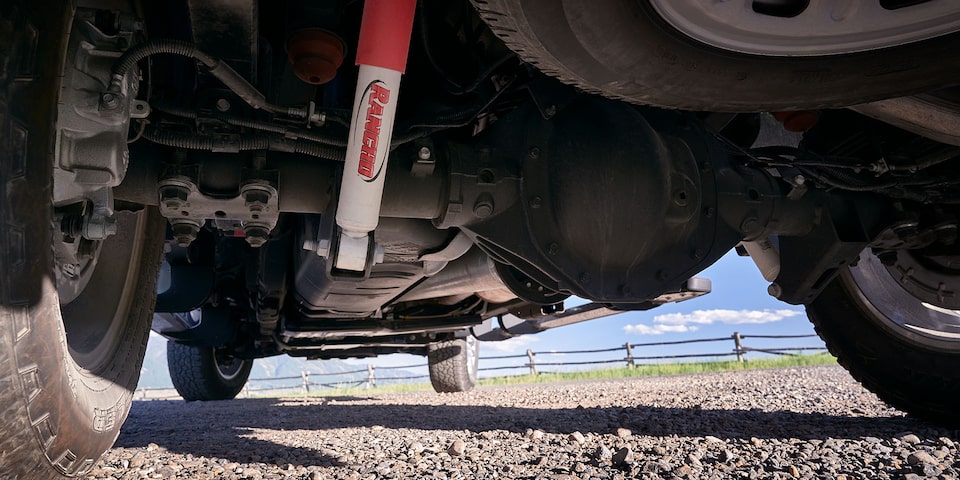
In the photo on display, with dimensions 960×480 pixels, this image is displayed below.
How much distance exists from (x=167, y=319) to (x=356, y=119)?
9.97ft

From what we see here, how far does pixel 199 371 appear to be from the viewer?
5.06 m

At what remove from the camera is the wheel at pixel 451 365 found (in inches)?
222

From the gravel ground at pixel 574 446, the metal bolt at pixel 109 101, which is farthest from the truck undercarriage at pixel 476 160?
the gravel ground at pixel 574 446

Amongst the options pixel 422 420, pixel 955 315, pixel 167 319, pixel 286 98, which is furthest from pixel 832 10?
pixel 167 319

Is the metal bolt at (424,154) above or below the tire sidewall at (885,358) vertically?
above

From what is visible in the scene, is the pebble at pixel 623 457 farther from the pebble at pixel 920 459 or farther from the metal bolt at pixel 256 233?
the metal bolt at pixel 256 233

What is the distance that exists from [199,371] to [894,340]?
16.2ft

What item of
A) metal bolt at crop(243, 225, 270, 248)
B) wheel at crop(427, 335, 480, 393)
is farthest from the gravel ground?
wheel at crop(427, 335, 480, 393)

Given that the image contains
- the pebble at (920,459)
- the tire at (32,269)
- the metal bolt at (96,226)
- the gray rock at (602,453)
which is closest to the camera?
the tire at (32,269)

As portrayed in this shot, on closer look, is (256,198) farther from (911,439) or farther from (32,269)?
(911,439)

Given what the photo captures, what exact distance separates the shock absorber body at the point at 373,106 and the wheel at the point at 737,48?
0.80 ft

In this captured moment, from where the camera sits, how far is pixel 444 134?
1.59m

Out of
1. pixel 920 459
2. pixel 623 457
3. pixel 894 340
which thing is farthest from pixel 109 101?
pixel 894 340

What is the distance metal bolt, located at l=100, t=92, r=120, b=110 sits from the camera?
102 centimetres
